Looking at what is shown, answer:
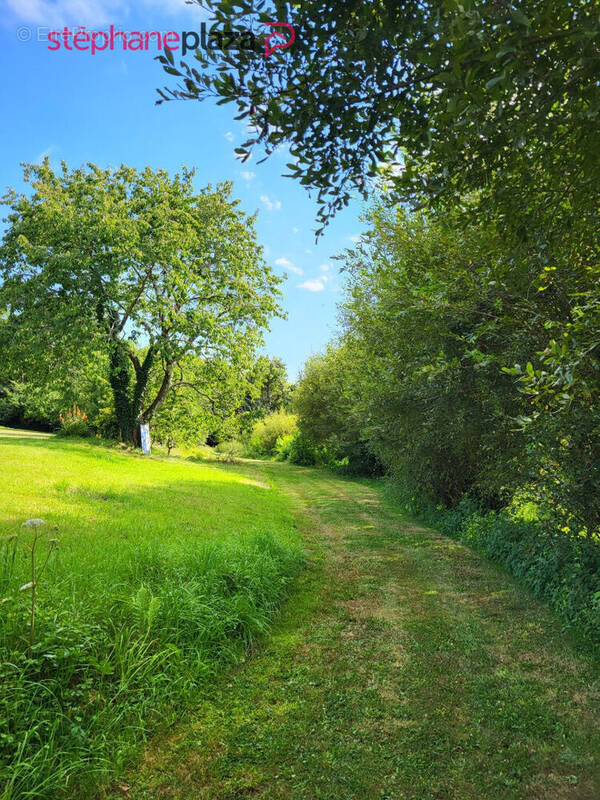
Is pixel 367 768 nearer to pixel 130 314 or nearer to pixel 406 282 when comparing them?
pixel 406 282

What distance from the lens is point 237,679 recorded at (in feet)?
14.1

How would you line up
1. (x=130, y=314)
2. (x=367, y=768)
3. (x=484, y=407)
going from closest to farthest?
1. (x=367, y=768)
2. (x=484, y=407)
3. (x=130, y=314)

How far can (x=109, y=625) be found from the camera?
4.09 metres

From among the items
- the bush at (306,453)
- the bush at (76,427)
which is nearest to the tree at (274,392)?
the bush at (306,453)

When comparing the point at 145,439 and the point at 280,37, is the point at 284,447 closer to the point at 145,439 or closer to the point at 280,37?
the point at 145,439

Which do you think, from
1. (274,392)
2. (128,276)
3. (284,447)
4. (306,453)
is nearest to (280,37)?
(128,276)

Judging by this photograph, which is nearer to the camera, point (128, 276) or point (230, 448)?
point (128, 276)

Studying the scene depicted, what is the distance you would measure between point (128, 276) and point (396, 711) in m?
18.7

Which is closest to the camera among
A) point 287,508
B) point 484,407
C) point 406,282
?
point 484,407

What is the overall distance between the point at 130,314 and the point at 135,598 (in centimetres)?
1693

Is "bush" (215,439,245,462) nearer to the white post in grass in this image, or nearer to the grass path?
the white post in grass

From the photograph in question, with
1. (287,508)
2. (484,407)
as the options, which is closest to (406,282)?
(484,407)

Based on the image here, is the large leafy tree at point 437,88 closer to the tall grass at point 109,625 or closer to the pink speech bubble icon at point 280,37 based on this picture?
the pink speech bubble icon at point 280,37

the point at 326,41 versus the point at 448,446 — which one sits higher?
the point at 326,41
